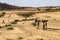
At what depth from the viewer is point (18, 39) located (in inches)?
Result: 975

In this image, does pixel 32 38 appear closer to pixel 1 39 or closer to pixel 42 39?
pixel 42 39

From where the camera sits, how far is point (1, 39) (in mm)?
25125

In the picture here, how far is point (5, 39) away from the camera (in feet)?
82.7

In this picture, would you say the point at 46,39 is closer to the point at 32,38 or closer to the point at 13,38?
the point at 32,38

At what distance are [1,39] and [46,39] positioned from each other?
4.76m

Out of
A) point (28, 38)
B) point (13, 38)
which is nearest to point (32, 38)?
point (28, 38)

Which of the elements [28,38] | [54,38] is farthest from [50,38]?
[28,38]

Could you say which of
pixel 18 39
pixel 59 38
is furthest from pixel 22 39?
pixel 59 38

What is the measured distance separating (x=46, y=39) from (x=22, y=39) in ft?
8.31

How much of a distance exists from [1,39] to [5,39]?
423mm

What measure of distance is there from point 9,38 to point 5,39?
717 mm

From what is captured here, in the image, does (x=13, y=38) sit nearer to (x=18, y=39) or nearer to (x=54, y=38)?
(x=18, y=39)

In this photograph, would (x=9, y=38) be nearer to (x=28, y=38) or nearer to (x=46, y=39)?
(x=28, y=38)

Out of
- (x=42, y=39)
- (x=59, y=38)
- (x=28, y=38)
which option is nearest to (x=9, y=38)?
(x=28, y=38)
